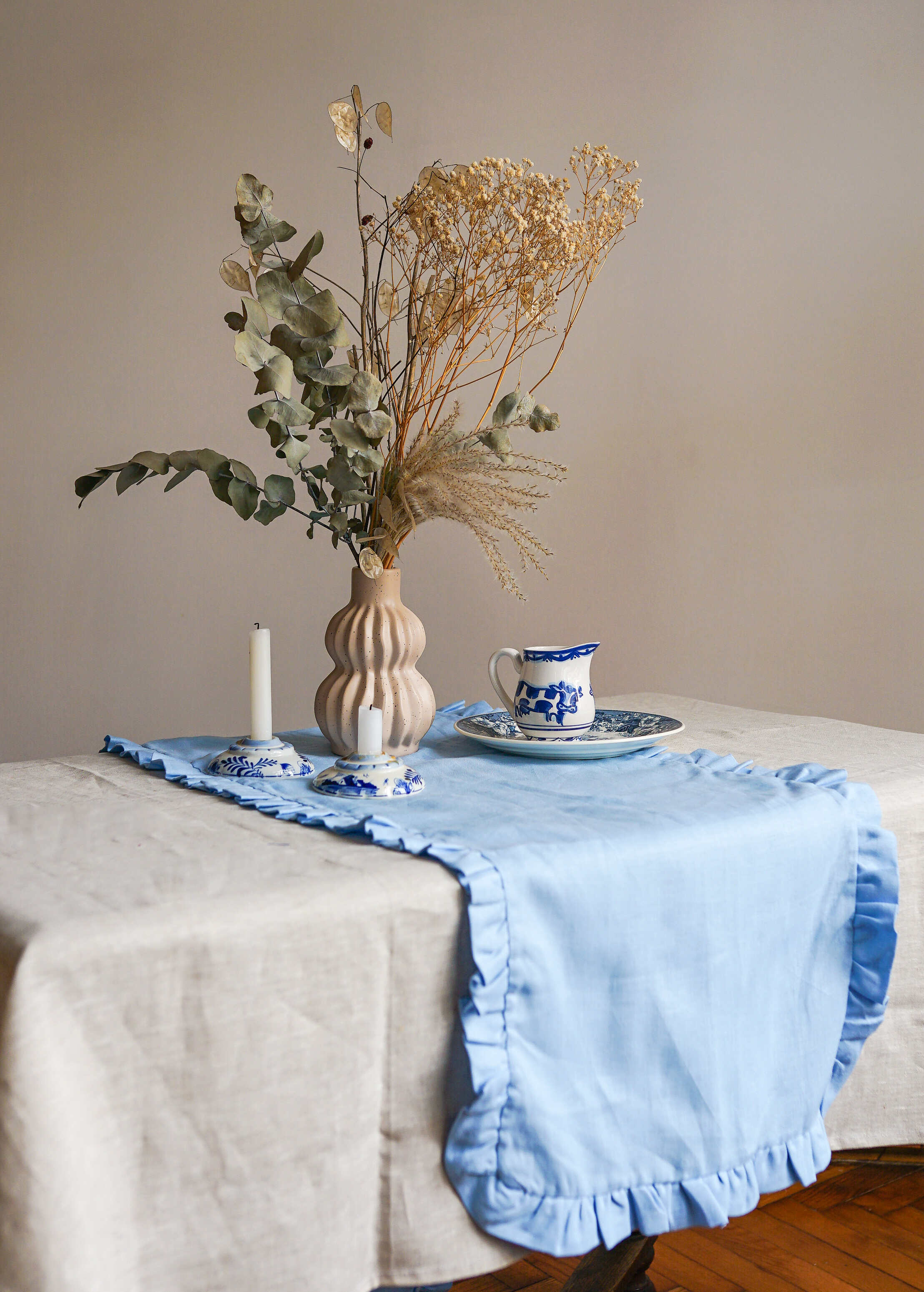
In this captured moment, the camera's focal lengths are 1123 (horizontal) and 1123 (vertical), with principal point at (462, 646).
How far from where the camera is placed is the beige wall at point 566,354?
2.16 m

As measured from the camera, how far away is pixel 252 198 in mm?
1117

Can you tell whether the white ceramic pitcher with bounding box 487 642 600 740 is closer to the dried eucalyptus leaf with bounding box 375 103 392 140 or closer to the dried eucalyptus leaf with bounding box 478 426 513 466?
the dried eucalyptus leaf with bounding box 478 426 513 466

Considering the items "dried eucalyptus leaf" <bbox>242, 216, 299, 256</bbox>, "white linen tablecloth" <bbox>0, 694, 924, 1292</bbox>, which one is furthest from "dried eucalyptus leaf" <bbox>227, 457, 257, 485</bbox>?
"white linen tablecloth" <bbox>0, 694, 924, 1292</bbox>

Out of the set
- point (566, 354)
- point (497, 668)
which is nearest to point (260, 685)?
point (497, 668)

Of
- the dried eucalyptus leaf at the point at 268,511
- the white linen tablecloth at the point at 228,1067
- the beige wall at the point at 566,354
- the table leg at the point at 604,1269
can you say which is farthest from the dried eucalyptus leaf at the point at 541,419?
the beige wall at the point at 566,354

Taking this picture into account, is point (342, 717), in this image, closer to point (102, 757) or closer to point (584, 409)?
point (102, 757)

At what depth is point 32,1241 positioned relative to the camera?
0.60 m

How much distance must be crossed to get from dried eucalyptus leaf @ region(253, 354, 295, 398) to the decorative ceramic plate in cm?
41

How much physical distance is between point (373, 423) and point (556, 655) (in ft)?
1.01

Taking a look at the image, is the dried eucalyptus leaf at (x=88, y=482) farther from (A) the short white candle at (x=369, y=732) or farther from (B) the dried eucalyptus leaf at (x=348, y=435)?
(A) the short white candle at (x=369, y=732)

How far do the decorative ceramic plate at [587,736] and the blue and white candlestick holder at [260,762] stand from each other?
207 millimetres

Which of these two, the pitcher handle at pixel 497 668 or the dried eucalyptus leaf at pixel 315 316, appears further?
the pitcher handle at pixel 497 668

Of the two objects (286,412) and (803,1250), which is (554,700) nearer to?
(286,412)

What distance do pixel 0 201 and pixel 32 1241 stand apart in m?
1.96
